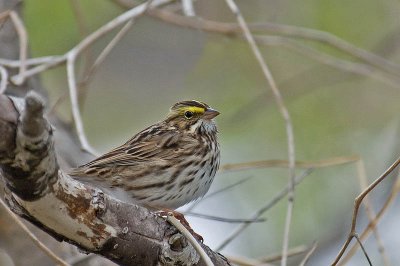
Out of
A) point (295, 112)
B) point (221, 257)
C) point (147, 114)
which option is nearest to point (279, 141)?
point (295, 112)

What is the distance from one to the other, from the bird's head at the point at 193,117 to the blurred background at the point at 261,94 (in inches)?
64.0

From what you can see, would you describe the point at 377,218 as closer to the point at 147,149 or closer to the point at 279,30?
the point at 147,149

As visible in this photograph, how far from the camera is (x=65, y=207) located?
3.35m

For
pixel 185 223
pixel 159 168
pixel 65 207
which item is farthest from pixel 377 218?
pixel 65 207

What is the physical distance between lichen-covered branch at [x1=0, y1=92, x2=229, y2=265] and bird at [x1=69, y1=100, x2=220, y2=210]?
1278 mm

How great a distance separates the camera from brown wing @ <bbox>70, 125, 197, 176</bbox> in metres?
5.28

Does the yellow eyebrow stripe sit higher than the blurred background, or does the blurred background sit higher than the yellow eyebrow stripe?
the blurred background

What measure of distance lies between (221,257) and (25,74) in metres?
1.90

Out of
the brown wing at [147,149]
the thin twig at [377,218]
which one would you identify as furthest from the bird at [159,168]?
the thin twig at [377,218]

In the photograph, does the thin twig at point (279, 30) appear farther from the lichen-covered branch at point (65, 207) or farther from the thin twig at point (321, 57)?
the lichen-covered branch at point (65, 207)

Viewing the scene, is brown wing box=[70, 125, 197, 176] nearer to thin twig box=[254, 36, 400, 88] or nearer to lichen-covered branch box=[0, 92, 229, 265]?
thin twig box=[254, 36, 400, 88]

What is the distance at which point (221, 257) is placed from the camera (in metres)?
4.24

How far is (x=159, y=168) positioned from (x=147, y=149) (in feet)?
0.57

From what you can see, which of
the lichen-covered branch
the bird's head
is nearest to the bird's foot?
the lichen-covered branch
